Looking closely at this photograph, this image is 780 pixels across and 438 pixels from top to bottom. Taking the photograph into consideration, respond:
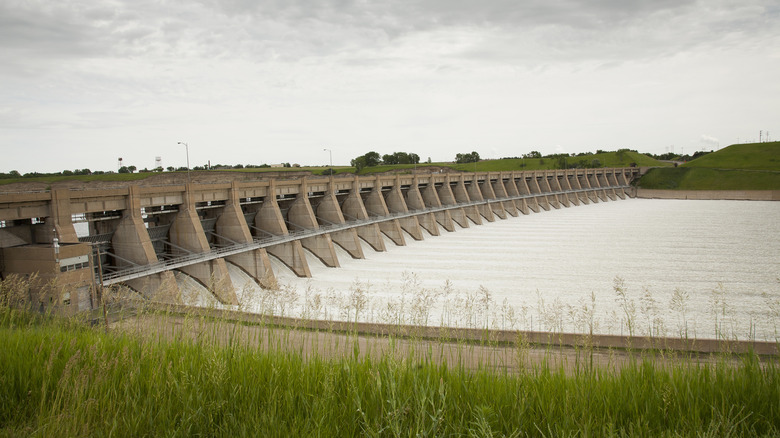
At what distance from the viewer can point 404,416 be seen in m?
4.79

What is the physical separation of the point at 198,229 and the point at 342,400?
24.7m

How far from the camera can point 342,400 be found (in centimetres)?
532

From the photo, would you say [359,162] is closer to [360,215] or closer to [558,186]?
[558,186]

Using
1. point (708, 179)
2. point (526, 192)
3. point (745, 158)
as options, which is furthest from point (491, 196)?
point (745, 158)

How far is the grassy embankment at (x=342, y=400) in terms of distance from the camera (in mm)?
4625

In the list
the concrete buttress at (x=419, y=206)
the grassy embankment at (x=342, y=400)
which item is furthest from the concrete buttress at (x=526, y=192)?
the grassy embankment at (x=342, y=400)

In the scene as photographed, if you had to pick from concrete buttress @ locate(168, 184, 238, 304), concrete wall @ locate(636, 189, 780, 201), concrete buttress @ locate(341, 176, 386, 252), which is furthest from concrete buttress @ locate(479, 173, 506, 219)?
concrete wall @ locate(636, 189, 780, 201)

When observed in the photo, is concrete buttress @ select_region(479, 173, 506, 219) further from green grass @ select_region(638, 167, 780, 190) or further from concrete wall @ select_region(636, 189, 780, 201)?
green grass @ select_region(638, 167, 780, 190)

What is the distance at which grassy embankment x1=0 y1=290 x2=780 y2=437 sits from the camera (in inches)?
182

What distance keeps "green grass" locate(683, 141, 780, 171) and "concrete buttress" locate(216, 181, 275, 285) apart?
121596 mm

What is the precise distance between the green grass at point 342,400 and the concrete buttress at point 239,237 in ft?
77.7

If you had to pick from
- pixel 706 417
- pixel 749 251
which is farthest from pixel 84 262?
pixel 749 251

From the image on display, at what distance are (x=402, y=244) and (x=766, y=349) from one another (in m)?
33.0

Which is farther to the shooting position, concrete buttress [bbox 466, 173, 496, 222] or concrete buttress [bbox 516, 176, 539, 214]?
concrete buttress [bbox 516, 176, 539, 214]
